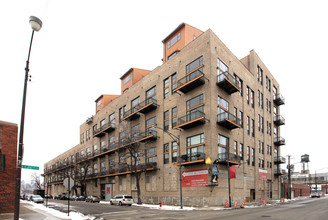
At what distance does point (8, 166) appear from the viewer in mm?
16766

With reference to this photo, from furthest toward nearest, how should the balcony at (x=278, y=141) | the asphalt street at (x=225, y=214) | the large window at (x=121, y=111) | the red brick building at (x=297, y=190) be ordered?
the red brick building at (x=297, y=190), the balcony at (x=278, y=141), the large window at (x=121, y=111), the asphalt street at (x=225, y=214)

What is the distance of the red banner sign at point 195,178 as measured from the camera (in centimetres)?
3253

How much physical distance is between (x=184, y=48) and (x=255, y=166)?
73.8 ft

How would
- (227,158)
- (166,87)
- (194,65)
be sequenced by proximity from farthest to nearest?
(166,87)
(194,65)
(227,158)

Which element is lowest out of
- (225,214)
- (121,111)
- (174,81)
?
(225,214)

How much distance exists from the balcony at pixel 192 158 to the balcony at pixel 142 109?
37.7 ft

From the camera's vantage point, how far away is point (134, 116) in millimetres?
48156

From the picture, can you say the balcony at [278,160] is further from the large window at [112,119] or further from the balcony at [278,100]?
the large window at [112,119]

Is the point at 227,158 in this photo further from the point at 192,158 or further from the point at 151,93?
the point at 151,93

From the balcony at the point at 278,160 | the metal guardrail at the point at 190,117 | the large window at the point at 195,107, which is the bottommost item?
the balcony at the point at 278,160

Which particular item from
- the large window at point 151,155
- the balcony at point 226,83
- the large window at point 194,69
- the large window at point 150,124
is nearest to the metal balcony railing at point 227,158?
the balcony at point 226,83

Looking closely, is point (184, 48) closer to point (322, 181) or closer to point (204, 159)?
point (204, 159)

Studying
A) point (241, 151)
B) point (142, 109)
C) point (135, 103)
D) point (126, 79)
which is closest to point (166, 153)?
point (142, 109)

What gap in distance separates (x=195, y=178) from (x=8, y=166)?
22382mm
